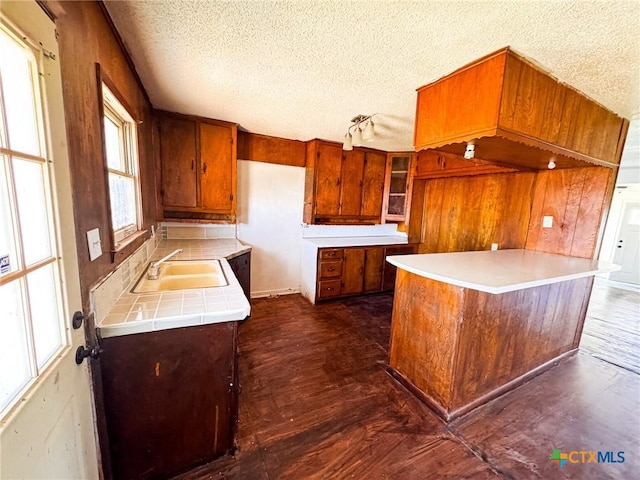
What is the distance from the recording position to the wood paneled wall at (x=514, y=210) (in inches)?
95.1

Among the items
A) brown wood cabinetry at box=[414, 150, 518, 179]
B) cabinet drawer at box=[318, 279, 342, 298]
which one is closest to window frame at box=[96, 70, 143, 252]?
cabinet drawer at box=[318, 279, 342, 298]

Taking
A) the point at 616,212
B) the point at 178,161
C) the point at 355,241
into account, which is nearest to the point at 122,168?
the point at 178,161

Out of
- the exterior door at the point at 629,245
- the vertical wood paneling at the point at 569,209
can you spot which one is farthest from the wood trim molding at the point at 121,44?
the exterior door at the point at 629,245

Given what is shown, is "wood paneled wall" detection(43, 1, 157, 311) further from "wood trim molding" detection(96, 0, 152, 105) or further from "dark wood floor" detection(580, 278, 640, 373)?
"dark wood floor" detection(580, 278, 640, 373)

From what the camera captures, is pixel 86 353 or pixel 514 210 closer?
pixel 86 353

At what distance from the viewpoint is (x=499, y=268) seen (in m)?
1.90

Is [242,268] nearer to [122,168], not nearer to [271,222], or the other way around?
[271,222]

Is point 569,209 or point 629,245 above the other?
point 569,209

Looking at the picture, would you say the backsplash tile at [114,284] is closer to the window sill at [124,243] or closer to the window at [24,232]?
the window sill at [124,243]

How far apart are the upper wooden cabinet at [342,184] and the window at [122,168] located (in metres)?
2.09

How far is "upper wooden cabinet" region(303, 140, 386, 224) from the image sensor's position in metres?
3.52

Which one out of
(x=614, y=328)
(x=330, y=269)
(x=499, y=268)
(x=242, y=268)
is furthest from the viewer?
(x=330, y=269)

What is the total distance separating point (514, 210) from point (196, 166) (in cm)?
358

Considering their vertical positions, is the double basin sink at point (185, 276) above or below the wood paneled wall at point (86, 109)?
below
